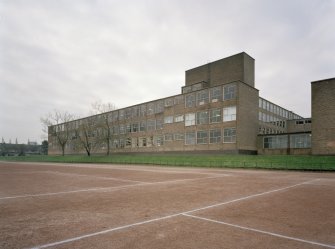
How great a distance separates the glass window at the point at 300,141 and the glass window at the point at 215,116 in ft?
44.2

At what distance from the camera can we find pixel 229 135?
4997cm

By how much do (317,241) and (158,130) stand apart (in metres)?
60.0

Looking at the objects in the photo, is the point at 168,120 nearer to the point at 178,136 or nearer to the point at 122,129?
the point at 178,136

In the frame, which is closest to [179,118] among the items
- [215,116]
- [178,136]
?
[178,136]

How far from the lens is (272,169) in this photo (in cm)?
2995

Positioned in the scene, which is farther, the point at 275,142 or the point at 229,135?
the point at 275,142

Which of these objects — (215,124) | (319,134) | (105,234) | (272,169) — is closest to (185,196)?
(105,234)

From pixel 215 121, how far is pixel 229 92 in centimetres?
608

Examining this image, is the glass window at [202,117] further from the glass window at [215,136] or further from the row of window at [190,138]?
the glass window at [215,136]

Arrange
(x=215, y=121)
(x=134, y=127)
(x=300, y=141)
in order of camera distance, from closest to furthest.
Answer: (x=300, y=141) → (x=215, y=121) → (x=134, y=127)

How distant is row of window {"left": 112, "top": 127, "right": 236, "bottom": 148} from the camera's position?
50375 mm

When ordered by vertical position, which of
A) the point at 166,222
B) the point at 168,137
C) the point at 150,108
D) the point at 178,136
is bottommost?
the point at 166,222

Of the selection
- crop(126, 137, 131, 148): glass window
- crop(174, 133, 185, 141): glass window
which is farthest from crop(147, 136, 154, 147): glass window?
crop(174, 133, 185, 141): glass window

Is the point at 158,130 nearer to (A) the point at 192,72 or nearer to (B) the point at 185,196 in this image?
(A) the point at 192,72
